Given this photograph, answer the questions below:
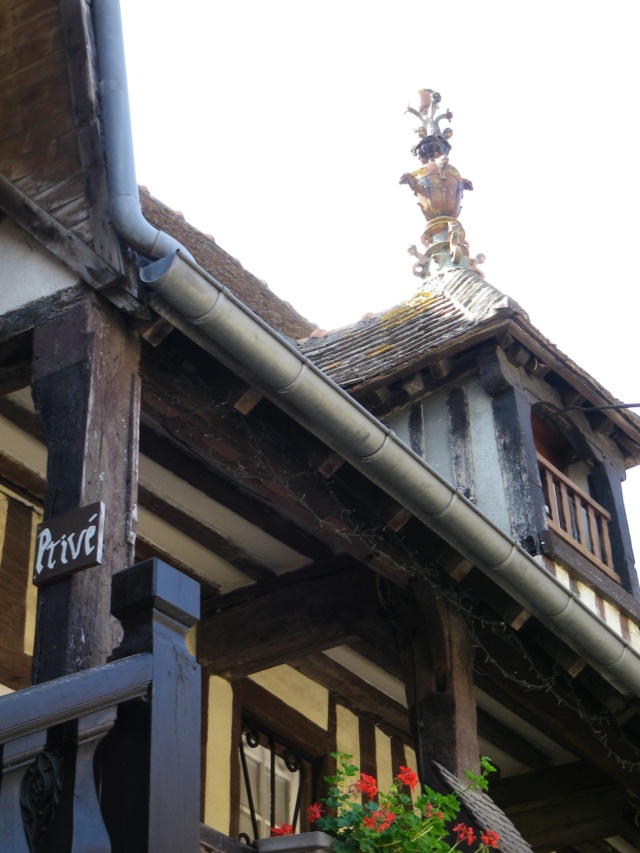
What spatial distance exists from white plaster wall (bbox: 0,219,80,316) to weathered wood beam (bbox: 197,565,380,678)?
87.7 inches

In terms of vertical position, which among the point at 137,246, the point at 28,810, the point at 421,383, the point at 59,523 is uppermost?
the point at 421,383

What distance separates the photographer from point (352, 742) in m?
7.84

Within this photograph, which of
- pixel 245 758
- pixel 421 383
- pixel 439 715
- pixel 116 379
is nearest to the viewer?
pixel 116 379

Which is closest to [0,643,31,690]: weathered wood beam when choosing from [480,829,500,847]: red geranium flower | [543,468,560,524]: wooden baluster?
[480,829,500,847]: red geranium flower

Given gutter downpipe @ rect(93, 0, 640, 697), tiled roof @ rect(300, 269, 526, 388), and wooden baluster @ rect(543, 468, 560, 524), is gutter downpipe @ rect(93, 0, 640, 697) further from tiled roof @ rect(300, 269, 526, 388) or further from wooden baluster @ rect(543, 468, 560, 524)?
tiled roof @ rect(300, 269, 526, 388)

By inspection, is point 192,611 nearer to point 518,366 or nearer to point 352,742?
point 352,742

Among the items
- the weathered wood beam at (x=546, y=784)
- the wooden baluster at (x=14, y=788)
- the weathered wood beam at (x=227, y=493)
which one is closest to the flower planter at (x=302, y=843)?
the weathered wood beam at (x=227, y=493)

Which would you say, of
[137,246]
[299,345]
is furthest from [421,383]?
[137,246]

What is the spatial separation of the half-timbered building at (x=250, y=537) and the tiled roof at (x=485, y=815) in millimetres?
46

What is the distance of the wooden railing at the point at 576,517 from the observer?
8.41 m

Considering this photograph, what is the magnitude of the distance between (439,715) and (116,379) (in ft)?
7.53

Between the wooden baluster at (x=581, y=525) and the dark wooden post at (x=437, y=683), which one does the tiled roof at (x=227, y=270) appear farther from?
the dark wooden post at (x=437, y=683)

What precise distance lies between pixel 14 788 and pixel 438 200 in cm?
852

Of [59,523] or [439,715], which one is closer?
[59,523]
